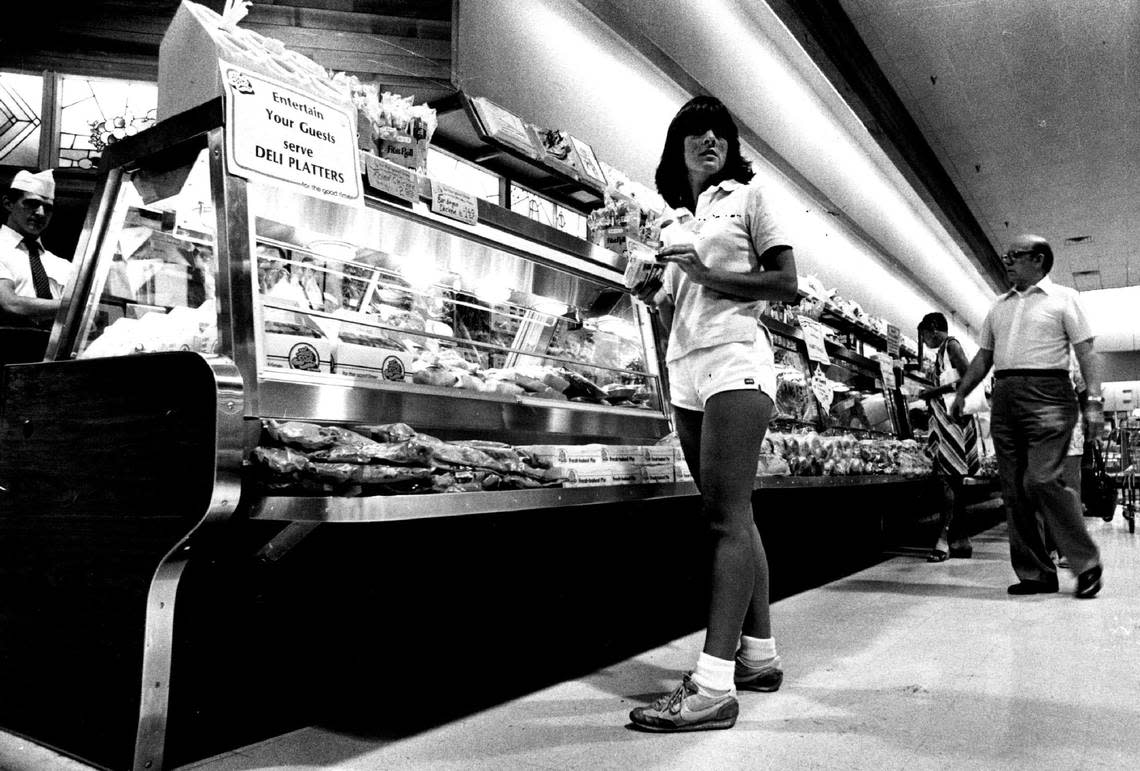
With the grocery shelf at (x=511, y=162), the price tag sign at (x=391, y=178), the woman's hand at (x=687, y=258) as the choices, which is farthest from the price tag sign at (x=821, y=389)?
the price tag sign at (x=391, y=178)

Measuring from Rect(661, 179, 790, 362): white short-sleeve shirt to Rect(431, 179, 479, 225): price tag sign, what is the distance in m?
0.55

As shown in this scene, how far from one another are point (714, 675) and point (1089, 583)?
2.65m

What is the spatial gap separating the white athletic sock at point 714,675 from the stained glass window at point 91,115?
5681 millimetres

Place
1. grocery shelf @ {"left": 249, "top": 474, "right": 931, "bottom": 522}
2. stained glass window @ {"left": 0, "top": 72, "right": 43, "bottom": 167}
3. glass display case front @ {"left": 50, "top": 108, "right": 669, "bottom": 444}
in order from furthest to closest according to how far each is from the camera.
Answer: stained glass window @ {"left": 0, "top": 72, "right": 43, "bottom": 167}, glass display case front @ {"left": 50, "top": 108, "right": 669, "bottom": 444}, grocery shelf @ {"left": 249, "top": 474, "right": 931, "bottom": 522}

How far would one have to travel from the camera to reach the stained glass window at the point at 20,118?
5734 millimetres

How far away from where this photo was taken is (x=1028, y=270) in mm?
3768

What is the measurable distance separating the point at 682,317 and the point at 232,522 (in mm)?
1079

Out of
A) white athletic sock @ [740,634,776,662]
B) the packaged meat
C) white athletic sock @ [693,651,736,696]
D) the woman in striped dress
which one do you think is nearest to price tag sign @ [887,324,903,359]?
the woman in striped dress

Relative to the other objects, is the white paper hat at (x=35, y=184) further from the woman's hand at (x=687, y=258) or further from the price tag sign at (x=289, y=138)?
the woman's hand at (x=687, y=258)

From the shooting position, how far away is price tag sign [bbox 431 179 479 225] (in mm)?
2023

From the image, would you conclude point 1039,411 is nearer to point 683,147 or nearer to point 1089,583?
point 1089,583

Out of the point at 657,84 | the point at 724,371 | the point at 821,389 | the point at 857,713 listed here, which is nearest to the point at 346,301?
the point at 724,371

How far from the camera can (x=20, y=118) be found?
18.9ft

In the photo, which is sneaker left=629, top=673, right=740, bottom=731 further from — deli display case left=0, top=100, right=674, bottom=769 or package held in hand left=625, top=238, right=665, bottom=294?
package held in hand left=625, top=238, right=665, bottom=294
